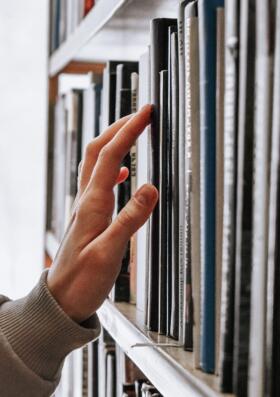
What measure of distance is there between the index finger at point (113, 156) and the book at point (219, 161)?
165mm

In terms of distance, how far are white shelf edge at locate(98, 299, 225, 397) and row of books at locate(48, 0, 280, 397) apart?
2cm

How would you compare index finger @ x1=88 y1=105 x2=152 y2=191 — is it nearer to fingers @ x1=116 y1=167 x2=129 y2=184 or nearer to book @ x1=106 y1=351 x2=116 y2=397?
fingers @ x1=116 y1=167 x2=129 y2=184

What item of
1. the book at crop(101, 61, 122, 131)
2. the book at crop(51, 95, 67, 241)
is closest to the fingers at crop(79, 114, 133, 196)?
the book at crop(101, 61, 122, 131)

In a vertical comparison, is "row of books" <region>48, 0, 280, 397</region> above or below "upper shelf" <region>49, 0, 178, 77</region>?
below

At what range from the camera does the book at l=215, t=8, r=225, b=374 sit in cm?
53

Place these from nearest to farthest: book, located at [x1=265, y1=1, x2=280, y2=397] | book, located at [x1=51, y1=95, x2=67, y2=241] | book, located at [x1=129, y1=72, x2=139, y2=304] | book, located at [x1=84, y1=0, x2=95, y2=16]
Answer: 1. book, located at [x1=265, y1=1, x2=280, y2=397]
2. book, located at [x1=129, y1=72, x2=139, y2=304]
3. book, located at [x1=84, y1=0, x2=95, y2=16]
4. book, located at [x1=51, y1=95, x2=67, y2=241]

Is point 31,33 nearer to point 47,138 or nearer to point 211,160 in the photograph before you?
point 47,138

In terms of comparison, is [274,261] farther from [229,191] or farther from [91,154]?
[91,154]

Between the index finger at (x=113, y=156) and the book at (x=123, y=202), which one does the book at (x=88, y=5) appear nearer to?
the book at (x=123, y=202)

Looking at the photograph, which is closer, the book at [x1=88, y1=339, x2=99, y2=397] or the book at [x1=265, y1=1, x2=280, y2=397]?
the book at [x1=265, y1=1, x2=280, y2=397]

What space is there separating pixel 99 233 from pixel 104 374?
0.48 m

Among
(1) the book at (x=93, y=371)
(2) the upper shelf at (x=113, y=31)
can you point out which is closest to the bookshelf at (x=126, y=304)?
(2) the upper shelf at (x=113, y=31)

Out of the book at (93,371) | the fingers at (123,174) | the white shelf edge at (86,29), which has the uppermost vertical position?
the white shelf edge at (86,29)

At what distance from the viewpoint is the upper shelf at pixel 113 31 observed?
3.25ft
